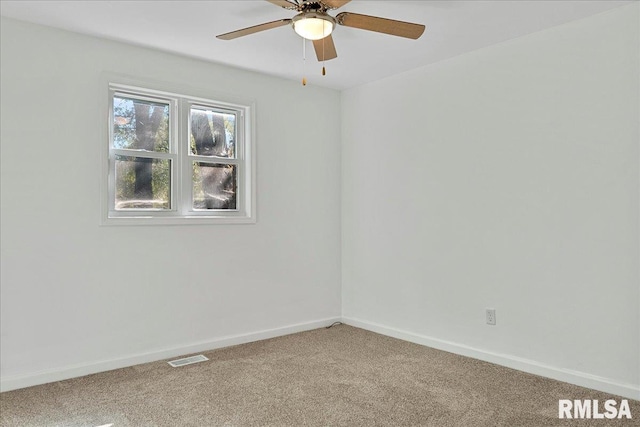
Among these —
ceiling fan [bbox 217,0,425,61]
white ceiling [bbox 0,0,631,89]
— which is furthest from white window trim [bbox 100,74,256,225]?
ceiling fan [bbox 217,0,425,61]

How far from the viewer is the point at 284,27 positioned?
3141 mm

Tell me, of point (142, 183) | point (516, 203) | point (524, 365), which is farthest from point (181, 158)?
point (524, 365)

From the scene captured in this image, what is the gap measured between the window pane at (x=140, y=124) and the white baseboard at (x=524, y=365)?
252cm

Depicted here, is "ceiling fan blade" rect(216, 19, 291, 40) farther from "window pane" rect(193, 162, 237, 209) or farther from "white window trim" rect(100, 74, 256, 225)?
"window pane" rect(193, 162, 237, 209)

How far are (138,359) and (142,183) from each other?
131cm

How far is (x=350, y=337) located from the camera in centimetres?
419

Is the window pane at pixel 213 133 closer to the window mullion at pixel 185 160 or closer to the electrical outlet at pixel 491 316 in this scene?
the window mullion at pixel 185 160

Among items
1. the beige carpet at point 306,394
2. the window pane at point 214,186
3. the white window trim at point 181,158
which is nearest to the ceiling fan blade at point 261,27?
the white window trim at point 181,158

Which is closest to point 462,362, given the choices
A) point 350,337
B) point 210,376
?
point 350,337

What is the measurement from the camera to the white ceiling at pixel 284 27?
2.81 meters

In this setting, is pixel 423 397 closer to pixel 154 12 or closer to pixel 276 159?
pixel 276 159

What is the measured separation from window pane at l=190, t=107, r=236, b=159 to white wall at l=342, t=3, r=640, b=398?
4.12 feet

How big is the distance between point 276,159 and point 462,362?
231 centimetres

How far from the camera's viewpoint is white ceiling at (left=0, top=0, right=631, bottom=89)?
2814 millimetres
